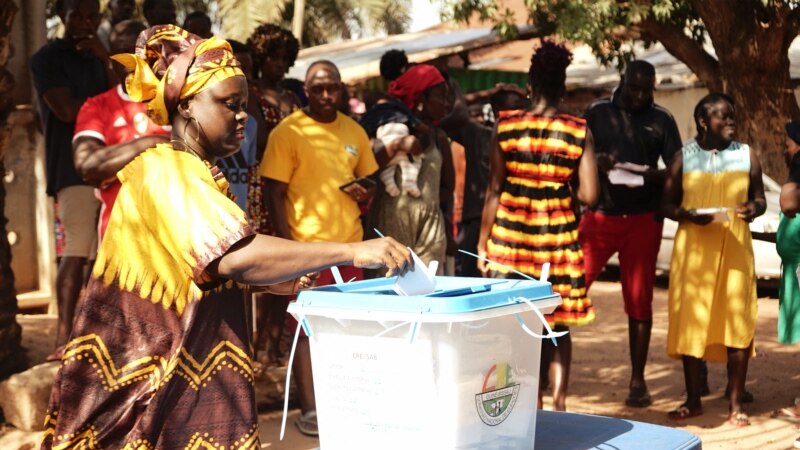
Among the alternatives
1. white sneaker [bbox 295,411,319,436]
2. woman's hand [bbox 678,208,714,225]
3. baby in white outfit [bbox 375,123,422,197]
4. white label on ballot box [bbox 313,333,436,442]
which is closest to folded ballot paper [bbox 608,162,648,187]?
woman's hand [bbox 678,208,714,225]

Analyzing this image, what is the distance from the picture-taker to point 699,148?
648 cm

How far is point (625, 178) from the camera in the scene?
21.6 ft

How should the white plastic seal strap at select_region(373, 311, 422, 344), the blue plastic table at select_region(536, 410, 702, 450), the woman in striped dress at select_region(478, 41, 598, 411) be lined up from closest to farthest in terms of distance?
the white plastic seal strap at select_region(373, 311, 422, 344), the blue plastic table at select_region(536, 410, 702, 450), the woman in striped dress at select_region(478, 41, 598, 411)

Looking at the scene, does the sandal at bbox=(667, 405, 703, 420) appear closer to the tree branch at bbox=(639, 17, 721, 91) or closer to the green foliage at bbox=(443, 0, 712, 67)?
the green foliage at bbox=(443, 0, 712, 67)

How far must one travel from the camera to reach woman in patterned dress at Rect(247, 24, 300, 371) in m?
6.64

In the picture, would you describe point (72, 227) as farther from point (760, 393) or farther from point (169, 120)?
point (760, 393)

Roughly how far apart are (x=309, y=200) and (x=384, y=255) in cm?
332

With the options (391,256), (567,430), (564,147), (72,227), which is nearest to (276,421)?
(72,227)

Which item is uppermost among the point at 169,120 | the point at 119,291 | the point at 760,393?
the point at 169,120

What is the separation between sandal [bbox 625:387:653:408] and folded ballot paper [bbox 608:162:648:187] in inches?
49.8

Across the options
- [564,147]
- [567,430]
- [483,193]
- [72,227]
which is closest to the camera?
[567,430]

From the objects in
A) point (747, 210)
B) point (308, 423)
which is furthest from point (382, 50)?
point (308, 423)

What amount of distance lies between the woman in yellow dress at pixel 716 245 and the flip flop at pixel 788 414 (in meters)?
0.33

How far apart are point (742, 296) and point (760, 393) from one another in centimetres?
114
